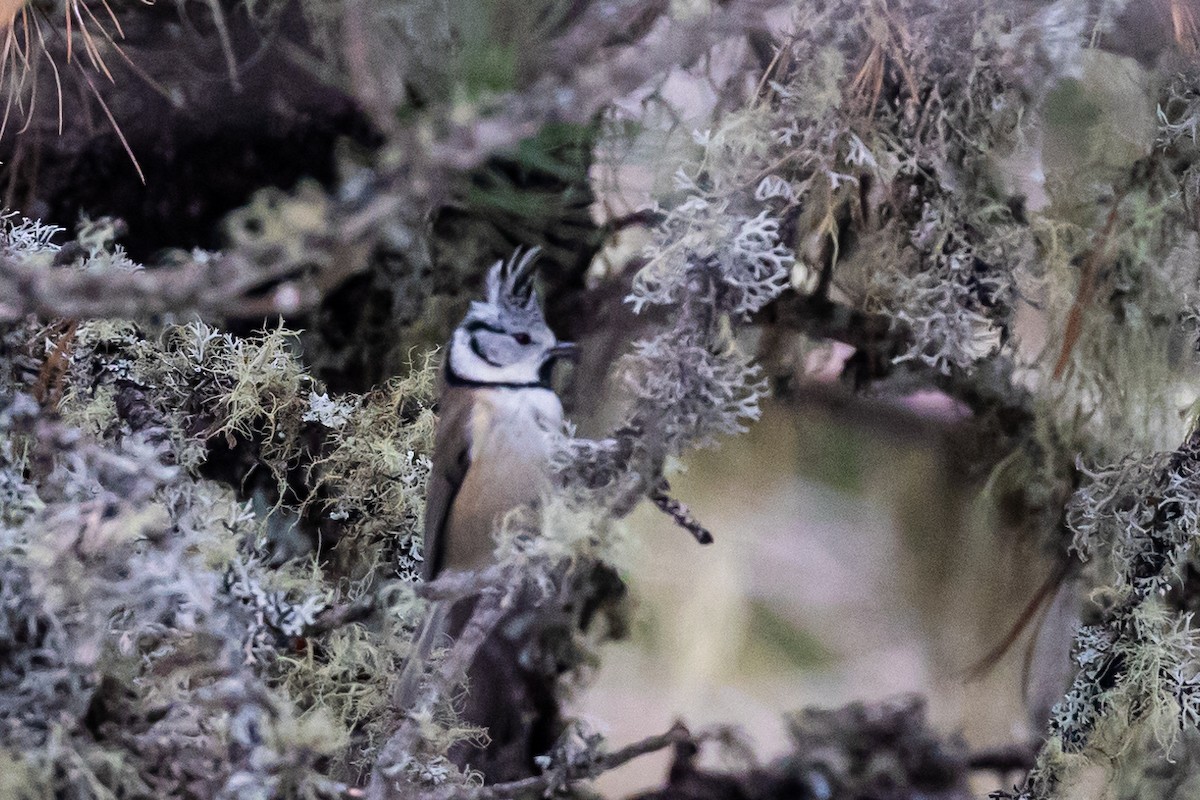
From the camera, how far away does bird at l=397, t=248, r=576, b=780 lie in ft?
1.76

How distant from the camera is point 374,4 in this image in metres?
0.51

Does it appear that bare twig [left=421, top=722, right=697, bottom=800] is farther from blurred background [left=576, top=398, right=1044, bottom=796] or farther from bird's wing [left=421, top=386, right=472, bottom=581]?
bird's wing [left=421, top=386, right=472, bottom=581]

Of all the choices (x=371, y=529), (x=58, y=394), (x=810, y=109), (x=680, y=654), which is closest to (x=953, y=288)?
(x=810, y=109)

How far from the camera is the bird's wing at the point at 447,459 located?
21.4 inches

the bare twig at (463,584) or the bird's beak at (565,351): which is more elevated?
the bird's beak at (565,351)

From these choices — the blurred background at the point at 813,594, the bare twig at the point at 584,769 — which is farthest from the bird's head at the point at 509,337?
the bare twig at the point at 584,769

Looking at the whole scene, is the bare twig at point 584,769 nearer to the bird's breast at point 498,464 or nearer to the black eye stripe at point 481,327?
the bird's breast at point 498,464

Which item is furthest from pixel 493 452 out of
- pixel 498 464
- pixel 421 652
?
pixel 421 652

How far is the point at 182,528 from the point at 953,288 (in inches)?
17.8

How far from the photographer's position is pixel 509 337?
547 mm

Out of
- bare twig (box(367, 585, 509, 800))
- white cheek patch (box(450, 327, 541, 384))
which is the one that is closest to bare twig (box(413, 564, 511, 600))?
bare twig (box(367, 585, 509, 800))

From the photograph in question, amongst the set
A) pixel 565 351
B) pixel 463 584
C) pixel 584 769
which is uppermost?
pixel 565 351

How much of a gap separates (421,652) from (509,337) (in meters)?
0.18

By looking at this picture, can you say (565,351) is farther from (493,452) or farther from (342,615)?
(342,615)
